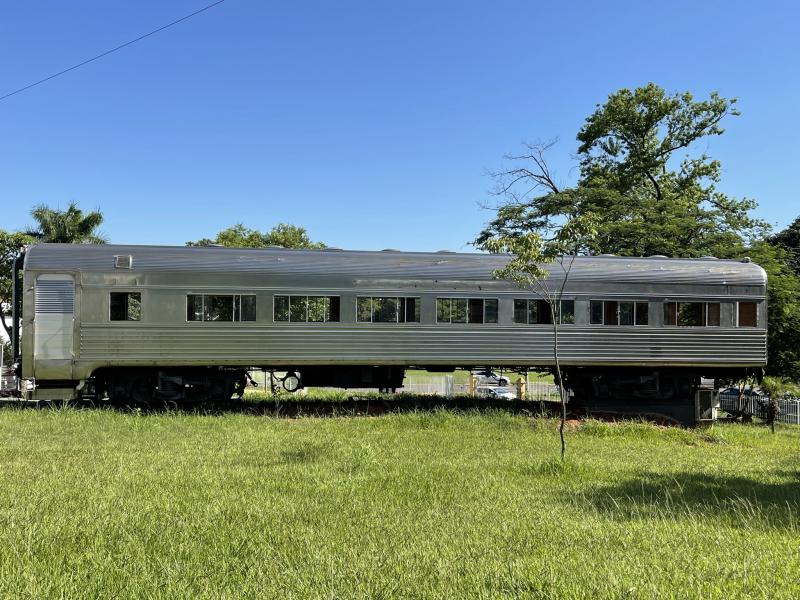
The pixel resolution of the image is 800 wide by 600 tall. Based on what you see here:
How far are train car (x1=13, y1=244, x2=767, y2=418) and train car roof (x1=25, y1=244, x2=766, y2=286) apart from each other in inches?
1.2

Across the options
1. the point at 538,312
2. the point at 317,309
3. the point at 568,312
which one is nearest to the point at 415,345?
the point at 317,309

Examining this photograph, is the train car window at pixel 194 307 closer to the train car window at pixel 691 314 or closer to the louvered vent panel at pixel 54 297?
the louvered vent panel at pixel 54 297

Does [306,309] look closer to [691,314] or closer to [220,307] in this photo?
[220,307]

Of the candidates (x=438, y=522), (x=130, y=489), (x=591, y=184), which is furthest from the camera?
(x=591, y=184)

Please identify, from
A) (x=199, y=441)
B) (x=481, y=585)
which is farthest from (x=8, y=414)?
(x=481, y=585)

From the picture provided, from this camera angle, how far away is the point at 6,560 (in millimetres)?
4719

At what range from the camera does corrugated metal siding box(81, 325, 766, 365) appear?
46.8 ft

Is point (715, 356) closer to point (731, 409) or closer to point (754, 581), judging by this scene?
point (731, 409)

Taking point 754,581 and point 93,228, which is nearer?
point 754,581

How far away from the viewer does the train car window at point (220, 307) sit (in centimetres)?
1454

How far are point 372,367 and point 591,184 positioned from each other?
20534mm

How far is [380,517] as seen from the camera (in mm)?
6203

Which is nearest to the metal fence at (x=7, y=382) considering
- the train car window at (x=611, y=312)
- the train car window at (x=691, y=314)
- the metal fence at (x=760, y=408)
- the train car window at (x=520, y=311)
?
the train car window at (x=520, y=311)

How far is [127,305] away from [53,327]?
1.45 meters
